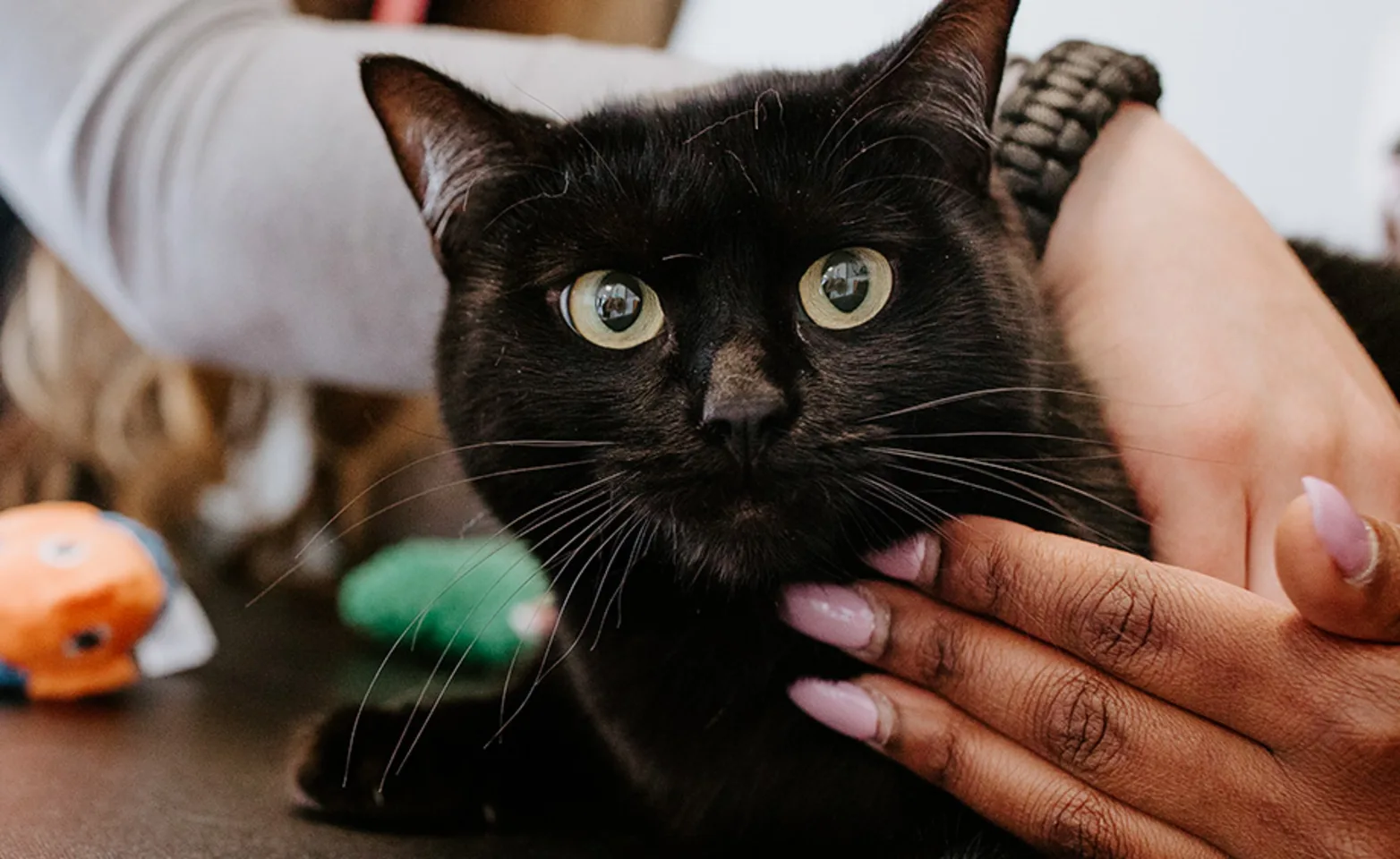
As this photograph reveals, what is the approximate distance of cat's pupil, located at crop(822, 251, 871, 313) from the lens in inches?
25.5

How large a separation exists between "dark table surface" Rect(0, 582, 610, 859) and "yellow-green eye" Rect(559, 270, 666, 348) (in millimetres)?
346

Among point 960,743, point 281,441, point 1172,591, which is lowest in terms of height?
point 281,441

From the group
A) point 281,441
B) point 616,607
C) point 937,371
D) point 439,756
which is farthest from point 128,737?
point 281,441

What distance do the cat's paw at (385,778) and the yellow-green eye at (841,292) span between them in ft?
1.37

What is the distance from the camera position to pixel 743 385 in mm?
575

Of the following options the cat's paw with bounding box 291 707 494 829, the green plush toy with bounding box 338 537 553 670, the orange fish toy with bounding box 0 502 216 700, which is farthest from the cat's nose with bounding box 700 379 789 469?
the orange fish toy with bounding box 0 502 216 700

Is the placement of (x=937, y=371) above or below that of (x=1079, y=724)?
above

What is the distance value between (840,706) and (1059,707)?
0.42ft

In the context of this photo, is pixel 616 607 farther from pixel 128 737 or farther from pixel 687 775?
pixel 128 737

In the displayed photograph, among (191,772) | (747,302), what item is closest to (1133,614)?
(747,302)

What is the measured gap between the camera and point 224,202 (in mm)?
1080

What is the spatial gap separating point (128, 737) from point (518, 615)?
0.35 m

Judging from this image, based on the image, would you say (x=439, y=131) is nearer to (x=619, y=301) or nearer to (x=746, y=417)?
(x=619, y=301)

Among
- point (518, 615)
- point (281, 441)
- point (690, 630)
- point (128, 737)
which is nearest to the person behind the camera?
point (690, 630)
